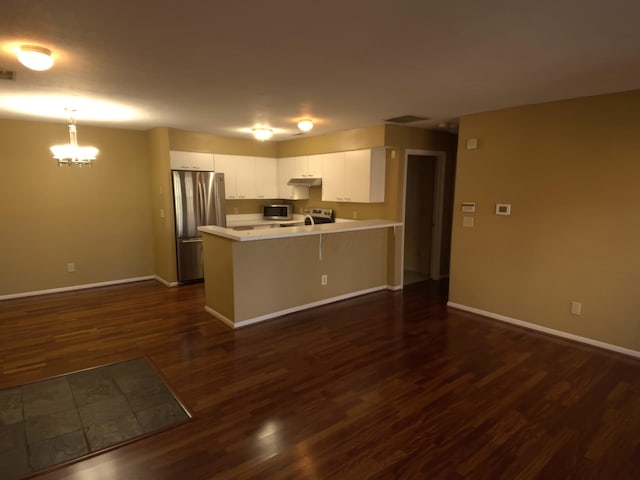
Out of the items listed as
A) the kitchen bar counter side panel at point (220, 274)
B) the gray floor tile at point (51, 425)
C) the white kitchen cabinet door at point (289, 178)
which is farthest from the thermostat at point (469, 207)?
the gray floor tile at point (51, 425)

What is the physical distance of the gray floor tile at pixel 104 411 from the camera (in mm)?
2457

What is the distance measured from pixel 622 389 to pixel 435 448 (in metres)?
1.82

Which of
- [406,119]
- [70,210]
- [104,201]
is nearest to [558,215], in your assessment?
[406,119]

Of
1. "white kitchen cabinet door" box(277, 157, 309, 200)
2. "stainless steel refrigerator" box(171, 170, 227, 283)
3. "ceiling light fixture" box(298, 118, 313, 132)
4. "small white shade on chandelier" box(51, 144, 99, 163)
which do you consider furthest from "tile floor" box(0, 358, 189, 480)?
"white kitchen cabinet door" box(277, 157, 309, 200)

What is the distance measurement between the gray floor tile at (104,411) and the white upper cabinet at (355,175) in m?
3.93

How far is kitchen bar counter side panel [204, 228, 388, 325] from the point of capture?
13.3 feet

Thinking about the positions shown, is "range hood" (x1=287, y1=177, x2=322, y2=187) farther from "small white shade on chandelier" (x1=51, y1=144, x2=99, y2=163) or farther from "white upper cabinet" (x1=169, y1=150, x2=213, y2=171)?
"small white shade on chandelier" (x1=51, y1=144, x2=99, y2=163)

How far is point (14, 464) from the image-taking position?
2.04 metres

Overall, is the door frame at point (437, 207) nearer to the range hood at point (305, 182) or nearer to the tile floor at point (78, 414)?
the range hood at point (305, 182)

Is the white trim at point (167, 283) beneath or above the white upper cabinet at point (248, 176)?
beneath

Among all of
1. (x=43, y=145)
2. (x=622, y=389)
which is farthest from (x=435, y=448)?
(x=43, y=145)

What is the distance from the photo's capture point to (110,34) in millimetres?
2061

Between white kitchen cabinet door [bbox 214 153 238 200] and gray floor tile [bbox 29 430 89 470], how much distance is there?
15.2 ft

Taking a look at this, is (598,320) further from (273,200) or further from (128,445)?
(273,200)
